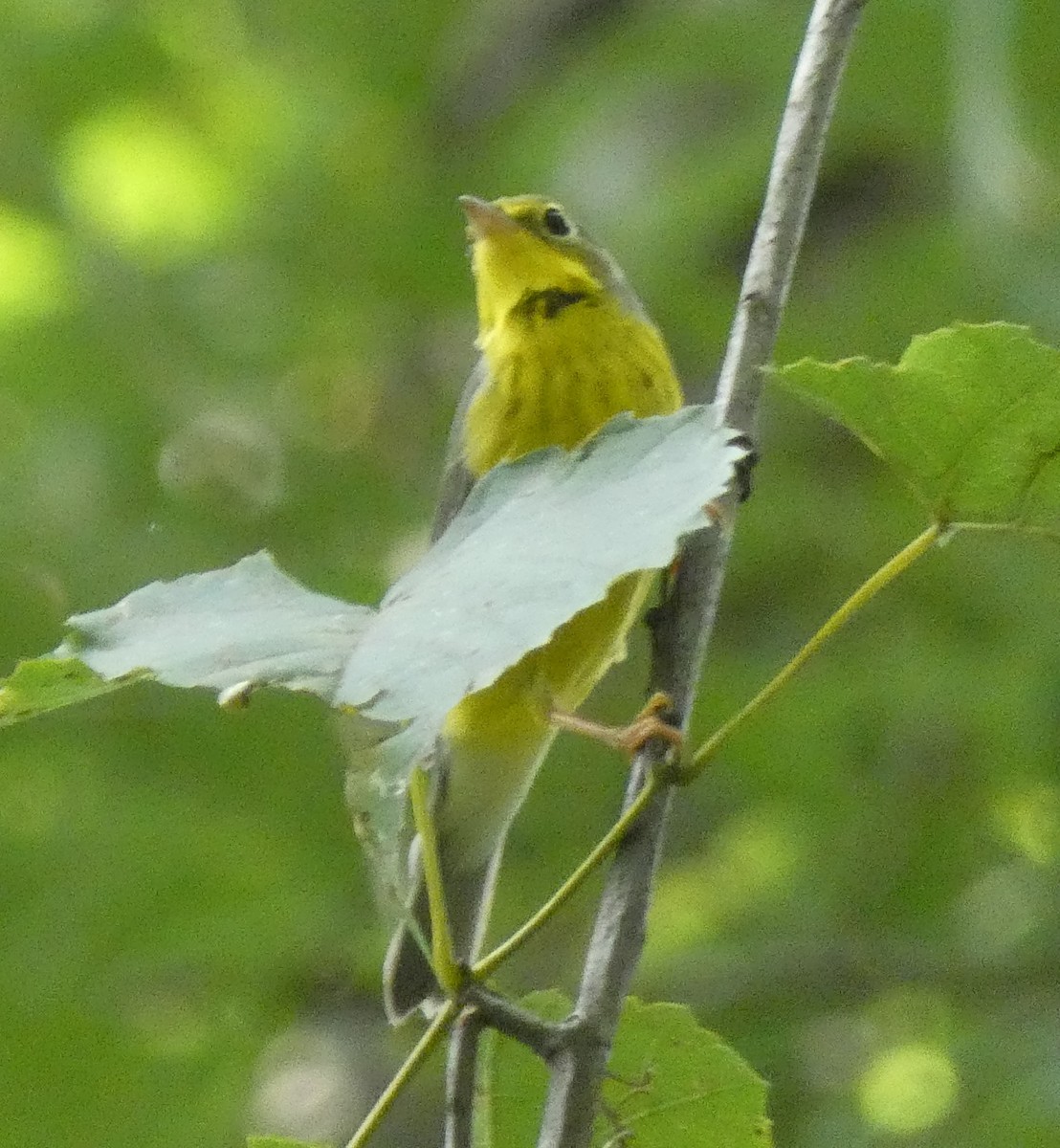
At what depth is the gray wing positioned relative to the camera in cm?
358

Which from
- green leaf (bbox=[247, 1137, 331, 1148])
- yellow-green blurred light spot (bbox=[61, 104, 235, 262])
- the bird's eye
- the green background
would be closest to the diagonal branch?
green leaf (bbox=[247, 1137, 331, 1148])

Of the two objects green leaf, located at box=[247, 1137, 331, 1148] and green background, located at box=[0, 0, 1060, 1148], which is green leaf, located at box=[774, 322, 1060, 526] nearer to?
green leaf, located at box=[247, 1137, 331, 1148]

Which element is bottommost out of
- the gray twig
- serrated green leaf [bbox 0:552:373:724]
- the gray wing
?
the gray twig

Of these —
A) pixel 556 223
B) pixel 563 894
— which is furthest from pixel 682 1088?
pixel 556 223

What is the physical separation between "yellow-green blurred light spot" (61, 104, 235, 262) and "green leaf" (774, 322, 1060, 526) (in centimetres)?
367

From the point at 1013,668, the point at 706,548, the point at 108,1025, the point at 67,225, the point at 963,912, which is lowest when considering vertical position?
the point at 963,912

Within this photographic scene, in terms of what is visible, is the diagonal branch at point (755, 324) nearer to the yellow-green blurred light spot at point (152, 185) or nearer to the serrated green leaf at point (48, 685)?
the serrated green leaf at point (48, 685)

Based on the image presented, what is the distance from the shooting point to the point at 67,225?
5090mm

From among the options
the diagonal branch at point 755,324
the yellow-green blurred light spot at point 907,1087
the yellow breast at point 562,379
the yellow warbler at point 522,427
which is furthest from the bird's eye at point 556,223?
the yellow-green blurred light spot at point 907,1087

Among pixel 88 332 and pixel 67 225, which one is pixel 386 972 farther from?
pixel 67 225

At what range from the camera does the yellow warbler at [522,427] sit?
3.54m

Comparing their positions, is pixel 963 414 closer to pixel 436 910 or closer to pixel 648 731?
pixel 648 731

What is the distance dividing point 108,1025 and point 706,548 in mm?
2339

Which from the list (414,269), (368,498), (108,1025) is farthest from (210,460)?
(108,1025)
